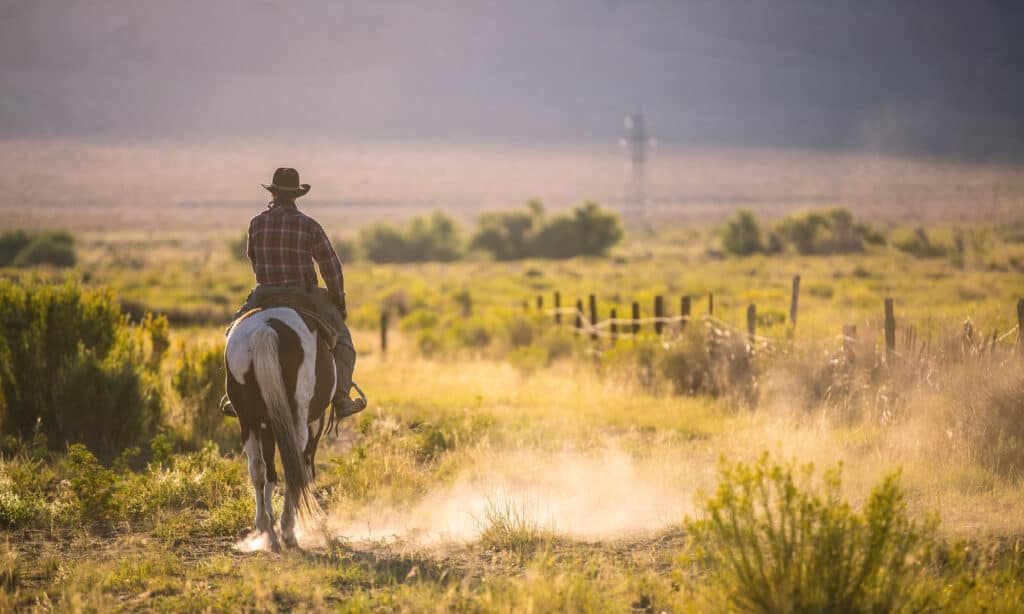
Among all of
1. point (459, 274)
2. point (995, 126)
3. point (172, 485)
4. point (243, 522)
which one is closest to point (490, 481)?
point (243, 522)

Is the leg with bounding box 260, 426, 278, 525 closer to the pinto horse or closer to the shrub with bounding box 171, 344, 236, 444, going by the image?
the pinto horse

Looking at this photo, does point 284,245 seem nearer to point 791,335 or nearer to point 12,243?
point 791,335

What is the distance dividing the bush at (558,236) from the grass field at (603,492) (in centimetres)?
5187

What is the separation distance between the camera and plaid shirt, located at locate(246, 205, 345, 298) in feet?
23.2

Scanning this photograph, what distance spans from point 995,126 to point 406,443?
211981mm

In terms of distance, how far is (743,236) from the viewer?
206 ft

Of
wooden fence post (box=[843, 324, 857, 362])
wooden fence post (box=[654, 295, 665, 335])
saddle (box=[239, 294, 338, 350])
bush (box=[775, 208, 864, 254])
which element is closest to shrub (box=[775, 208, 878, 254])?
bush (box=[775, 208, 864, 254])

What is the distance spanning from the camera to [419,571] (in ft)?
19.1

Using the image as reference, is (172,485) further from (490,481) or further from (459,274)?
(459,274)

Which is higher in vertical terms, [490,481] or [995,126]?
[995,126]

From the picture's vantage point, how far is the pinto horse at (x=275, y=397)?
6520 millimetres

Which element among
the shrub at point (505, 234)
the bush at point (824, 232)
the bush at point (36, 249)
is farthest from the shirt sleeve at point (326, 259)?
the shrub at point (505, 234)

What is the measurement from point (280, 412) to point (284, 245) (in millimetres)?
1383

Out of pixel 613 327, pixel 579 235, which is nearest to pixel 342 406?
pixel 613 327
